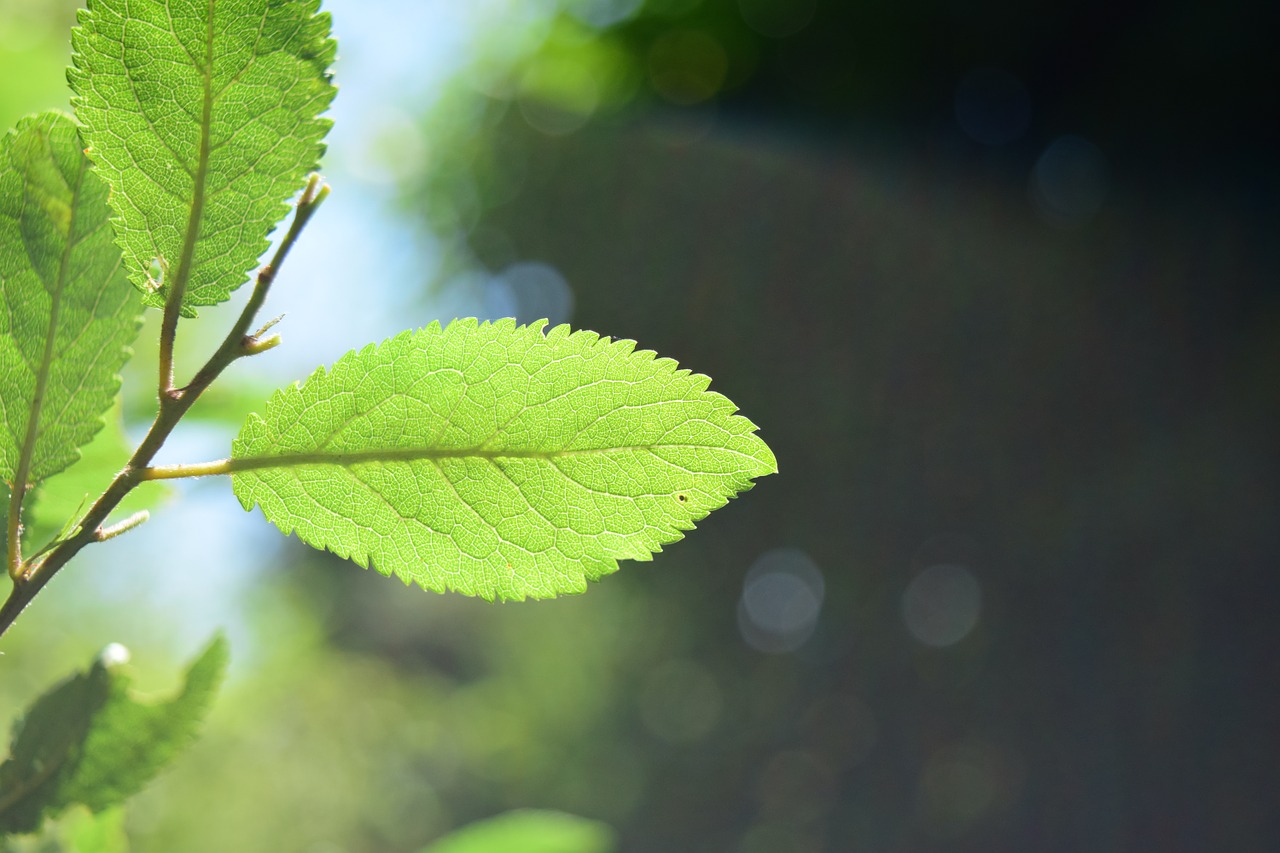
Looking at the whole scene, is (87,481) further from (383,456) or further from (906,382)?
(906,382)

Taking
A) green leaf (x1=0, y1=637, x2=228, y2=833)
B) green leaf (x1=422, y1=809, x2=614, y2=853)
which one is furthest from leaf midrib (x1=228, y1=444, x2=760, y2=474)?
green leaf (x1=422, y1=809, x2=614, y2=853)

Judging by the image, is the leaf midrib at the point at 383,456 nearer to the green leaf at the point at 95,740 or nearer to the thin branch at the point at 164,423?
the thin branch at the point at 164,423

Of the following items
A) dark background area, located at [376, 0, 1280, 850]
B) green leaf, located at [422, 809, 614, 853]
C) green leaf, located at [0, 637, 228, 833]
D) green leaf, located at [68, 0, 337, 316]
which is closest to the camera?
green leaf, located at [68, 0, 337, 316]

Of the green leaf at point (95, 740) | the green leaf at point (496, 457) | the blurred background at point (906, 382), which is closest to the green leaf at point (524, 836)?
the green leaf at point (95, 740)

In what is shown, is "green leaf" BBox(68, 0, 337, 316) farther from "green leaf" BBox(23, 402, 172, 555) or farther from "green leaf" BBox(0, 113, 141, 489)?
"green leaf" BBox(23, 402, 172, 555)

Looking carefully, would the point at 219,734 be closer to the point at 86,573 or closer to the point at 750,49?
the point at 86,573

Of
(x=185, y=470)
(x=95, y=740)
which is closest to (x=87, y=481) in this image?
(x=95, y=740)
